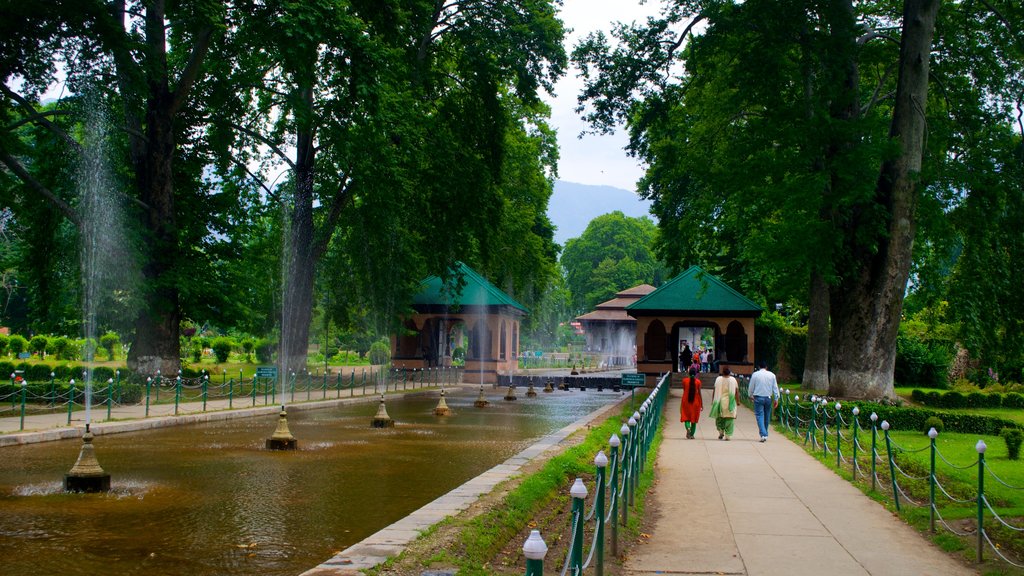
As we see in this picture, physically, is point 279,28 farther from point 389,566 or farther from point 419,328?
point 419,328

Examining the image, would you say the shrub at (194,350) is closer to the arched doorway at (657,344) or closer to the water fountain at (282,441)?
the arched doorway at (657,344)

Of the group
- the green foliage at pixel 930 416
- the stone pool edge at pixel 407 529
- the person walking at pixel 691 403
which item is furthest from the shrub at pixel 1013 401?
the stone pool edge at pixel 407 529

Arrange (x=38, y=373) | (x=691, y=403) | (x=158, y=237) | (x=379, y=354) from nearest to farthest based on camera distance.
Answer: (x=691, y=403), (x=158, y=237), (x=38, y=373), (x=379, y=354)

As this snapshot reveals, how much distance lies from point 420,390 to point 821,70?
20578mm

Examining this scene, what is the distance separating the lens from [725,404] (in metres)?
17.8

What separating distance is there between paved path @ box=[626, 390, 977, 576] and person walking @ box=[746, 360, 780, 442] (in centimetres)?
361

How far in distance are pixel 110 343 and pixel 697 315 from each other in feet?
107

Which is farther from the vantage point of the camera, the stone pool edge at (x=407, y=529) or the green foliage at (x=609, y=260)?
the green foliage at (x=609, y=260)

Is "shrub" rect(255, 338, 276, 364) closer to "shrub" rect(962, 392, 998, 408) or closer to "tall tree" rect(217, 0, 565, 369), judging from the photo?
"tall tree" rect(217, 0, 565, 369)

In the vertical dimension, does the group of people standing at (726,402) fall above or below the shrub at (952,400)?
above

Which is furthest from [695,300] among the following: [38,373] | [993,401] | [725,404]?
[38,373]

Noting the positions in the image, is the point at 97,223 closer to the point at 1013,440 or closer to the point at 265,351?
the point at 1013,440

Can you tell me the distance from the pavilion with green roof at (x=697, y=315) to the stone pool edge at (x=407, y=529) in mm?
27093

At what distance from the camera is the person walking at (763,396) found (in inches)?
691
